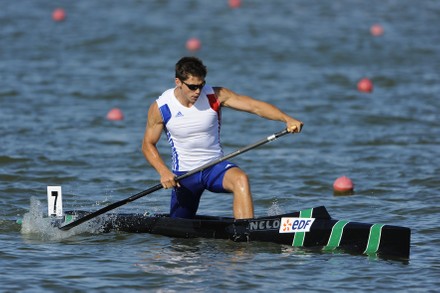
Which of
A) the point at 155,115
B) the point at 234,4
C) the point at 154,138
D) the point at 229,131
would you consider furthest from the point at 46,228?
the point at 234,4

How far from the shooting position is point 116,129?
15.4 m

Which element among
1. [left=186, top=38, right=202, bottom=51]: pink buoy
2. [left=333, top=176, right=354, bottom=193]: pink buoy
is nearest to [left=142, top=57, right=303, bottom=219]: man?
[left=333, top=176, right=354, bottom=193]: pink buoy

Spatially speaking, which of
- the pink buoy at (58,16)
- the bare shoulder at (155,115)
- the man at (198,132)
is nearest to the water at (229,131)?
the pink buoy at (58,16)

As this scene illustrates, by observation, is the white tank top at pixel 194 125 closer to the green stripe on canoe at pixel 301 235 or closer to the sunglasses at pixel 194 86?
the sunglasses at pixel 194 86

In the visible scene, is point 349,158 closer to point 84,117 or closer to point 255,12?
point 84,117

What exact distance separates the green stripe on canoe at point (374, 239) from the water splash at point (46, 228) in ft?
8.77

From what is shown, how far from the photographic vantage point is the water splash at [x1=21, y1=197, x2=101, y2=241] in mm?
9477

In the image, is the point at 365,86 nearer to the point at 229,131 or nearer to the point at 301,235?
the point at 229,131

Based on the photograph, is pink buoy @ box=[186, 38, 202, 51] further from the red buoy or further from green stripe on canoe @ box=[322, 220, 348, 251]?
green stripe on canoe @ box=[322, 220, 348, 251]

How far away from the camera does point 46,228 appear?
9.56m

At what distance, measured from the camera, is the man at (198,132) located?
28.5ft

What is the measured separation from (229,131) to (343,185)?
12.7 feet

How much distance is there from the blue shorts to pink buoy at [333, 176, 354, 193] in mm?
2887

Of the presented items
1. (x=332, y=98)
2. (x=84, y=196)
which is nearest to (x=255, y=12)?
(x=332, y=98)
